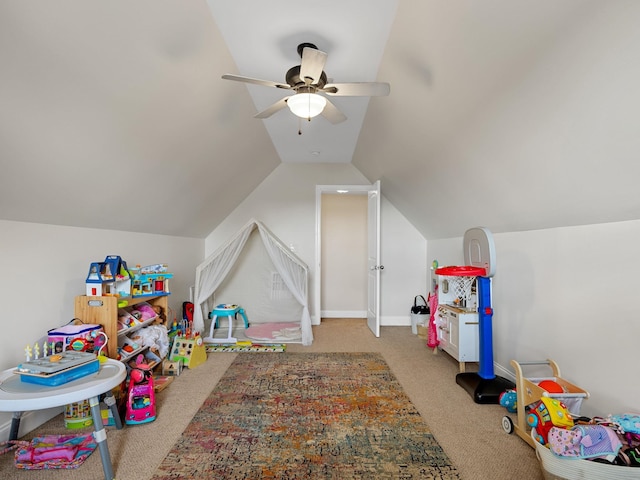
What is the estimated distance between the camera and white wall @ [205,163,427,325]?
18.1 ft

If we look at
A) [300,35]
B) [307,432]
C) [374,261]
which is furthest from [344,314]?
[300,35]

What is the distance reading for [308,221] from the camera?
5609 millimetres

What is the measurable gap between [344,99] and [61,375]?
2.98 meters

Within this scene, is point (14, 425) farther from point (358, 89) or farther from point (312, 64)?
point (358, 89)

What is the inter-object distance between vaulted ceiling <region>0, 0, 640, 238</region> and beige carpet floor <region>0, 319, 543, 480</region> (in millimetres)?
1521

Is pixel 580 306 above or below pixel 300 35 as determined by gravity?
below

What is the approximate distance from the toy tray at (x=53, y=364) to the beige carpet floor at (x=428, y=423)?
0.58 m

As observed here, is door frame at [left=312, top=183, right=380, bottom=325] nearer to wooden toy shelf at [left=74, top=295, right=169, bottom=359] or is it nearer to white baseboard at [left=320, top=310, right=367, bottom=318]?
white baseboard at [left=320, top=310, right=367, bottom=318]

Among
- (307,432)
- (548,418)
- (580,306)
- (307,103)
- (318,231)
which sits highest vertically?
(307,103)

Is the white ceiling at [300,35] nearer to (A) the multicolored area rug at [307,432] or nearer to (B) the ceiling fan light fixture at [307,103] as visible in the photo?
(B) the ceiling fan light fixture at [307,103]

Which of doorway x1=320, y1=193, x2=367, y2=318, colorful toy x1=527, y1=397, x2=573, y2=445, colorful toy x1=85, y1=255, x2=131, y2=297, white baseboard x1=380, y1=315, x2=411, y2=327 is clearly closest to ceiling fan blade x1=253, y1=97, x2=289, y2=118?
colorful toy x1=85, y1=255, x2=131, y2=297

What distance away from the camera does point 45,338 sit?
238cm

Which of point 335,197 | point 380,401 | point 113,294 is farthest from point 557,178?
point 335,197

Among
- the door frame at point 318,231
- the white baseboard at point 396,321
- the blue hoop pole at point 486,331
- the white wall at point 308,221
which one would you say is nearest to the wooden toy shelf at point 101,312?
the blue hoop pole at point 486,331
